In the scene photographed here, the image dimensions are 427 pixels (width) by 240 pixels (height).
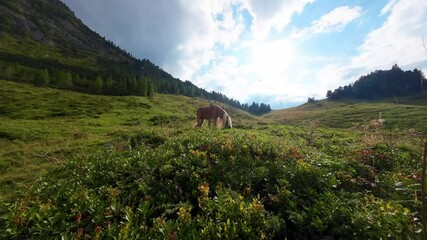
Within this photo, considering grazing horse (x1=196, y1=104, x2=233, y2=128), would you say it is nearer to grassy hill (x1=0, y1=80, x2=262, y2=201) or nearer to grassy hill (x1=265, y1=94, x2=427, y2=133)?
grassy hill (x1=0, y1=80, x2=262, y2=201)

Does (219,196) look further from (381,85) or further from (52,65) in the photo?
(381,85)

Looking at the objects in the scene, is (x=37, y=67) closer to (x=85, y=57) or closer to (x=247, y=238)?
(x=85, y=57)

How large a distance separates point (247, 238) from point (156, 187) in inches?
129

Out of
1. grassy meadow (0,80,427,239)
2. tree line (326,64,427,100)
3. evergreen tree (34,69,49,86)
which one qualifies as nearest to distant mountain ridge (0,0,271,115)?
evergreen tree (34,69,49,86)

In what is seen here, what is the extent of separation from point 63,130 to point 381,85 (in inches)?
7448

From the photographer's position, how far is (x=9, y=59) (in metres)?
131

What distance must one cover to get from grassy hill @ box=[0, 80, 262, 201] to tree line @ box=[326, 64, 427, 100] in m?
152

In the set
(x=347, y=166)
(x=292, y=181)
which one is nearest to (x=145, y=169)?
(x=292, y=181)

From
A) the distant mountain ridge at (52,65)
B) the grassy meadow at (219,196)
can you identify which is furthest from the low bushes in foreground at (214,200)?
the distant mountain ridge at (52,65)

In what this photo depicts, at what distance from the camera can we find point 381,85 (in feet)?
552

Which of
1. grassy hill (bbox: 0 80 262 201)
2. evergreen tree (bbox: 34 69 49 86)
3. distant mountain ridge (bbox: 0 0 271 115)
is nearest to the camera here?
grassy hill (bbox: 0 80 262 201)

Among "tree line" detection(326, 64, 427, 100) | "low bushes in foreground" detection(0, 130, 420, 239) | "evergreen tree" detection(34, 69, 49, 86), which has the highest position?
"evergreen tree" detection(34, 69, 49, 86)

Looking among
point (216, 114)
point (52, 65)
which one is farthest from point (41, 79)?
point (216, 114)

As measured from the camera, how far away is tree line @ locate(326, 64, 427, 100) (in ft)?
521
